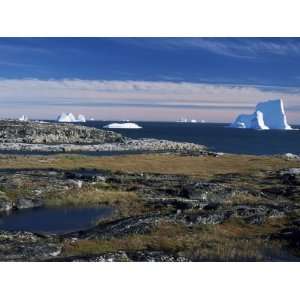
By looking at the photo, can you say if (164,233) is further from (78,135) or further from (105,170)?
(78,135)

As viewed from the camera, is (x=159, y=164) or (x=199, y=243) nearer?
(x=199, y=243)

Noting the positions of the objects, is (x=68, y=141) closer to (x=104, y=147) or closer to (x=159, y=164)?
(x=104, y=147)

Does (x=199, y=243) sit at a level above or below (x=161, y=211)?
below

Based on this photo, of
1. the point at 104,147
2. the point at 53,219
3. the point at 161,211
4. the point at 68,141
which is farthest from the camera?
the point at 68,141

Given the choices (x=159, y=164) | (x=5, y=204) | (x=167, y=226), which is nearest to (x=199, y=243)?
(x=167, y=226)

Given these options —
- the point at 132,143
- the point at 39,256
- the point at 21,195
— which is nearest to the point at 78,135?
the point at 132,143

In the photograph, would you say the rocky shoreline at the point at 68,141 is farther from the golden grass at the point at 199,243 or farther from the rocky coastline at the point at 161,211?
the golden grass at the point at 199,243

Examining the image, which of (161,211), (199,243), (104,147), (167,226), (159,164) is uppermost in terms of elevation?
(104,147)

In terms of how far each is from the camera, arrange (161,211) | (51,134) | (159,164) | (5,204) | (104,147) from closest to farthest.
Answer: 1. (161,211)
2. (5,204)
3. (159,164)
4. (104,147)
5. (51,134)

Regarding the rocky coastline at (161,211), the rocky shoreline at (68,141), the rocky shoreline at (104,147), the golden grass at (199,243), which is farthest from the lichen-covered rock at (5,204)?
the rocky shoreline at (104,147)
